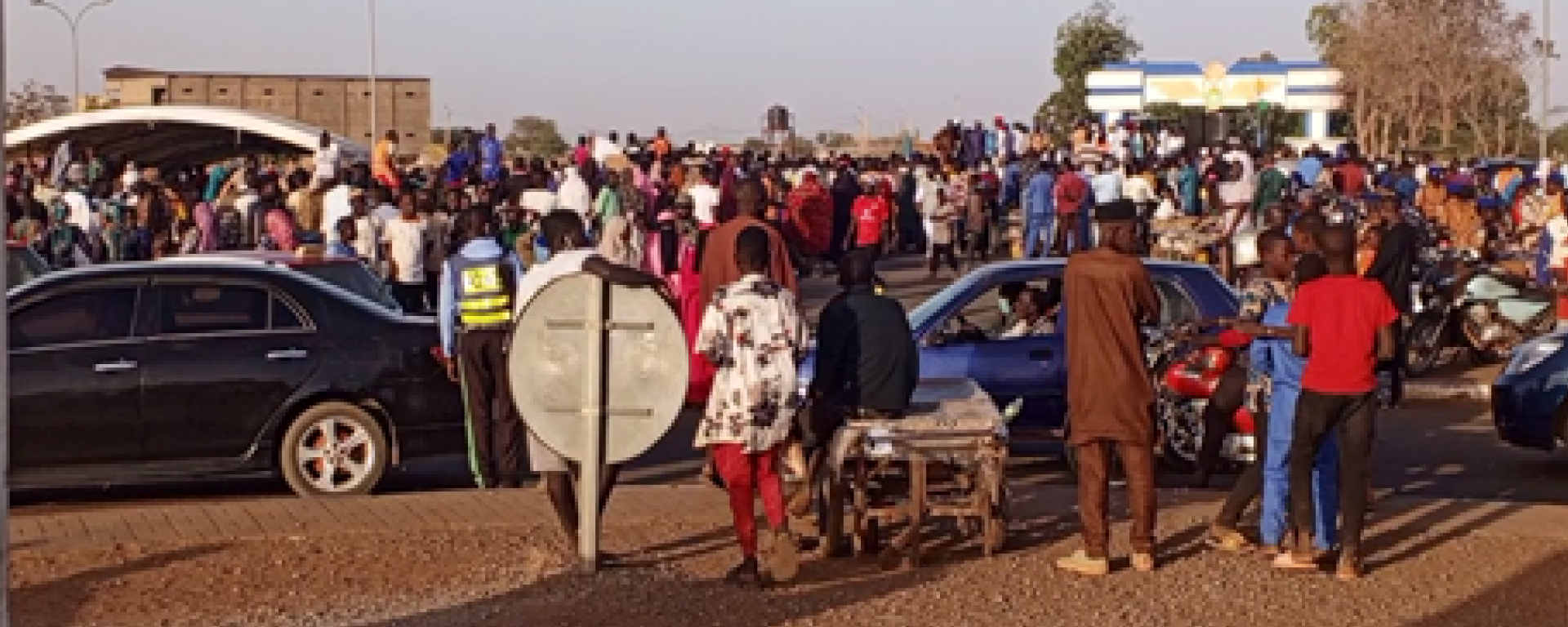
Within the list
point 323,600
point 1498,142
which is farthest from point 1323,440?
point 1498,142

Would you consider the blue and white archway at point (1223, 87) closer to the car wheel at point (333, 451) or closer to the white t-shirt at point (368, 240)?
the white t-shirt at point (368, 240)

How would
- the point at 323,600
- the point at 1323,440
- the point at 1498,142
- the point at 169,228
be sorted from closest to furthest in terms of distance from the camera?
the point at 323,600
the point at 1323,440
the point at 169,228
the point at 1498,142

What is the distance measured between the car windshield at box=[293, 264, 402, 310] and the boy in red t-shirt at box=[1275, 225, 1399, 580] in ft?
24.0

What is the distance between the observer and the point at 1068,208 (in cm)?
2814

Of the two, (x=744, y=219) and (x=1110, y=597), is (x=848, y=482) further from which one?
(x=744, y=219)

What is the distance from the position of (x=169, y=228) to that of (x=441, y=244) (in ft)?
16.6

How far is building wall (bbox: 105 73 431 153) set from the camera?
61219 millimetres

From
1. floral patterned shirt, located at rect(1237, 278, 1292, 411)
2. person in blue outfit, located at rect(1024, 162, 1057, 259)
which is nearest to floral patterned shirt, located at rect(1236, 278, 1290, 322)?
floral patterned shirt, located at rect(1237, 278, 1292, 411)

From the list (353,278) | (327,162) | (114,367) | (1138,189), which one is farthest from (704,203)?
(114,367)

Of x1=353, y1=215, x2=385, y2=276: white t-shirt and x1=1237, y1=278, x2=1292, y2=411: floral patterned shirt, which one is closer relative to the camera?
x1=1237, y1=278, x2=1292, y2=411: floral patterned shirt

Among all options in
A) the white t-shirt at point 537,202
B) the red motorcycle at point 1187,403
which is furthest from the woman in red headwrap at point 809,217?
the red motorcycle at point 1187,403

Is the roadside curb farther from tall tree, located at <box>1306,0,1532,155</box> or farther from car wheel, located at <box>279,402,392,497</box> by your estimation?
tall tree, located at <box>1306,0,1532,155</box>

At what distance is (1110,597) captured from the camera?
353 inches

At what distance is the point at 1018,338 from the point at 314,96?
2099 inches
